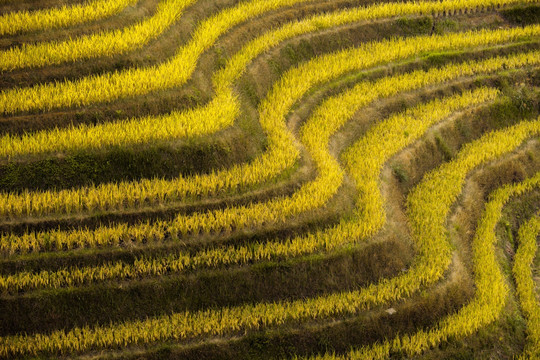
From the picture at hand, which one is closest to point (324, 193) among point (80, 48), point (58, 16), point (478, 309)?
point (478, 309)

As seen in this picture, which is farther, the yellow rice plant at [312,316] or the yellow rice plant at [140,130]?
the yellow rice plant at [140,130]

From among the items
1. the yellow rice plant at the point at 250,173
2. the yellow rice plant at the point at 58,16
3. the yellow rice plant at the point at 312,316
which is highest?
the yellow rice plant at the point at 58,16

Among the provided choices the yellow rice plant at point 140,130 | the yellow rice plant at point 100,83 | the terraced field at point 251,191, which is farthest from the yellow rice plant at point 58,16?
the yellow rice plant at point 140,130

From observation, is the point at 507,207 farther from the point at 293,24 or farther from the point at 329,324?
the point at 293,24

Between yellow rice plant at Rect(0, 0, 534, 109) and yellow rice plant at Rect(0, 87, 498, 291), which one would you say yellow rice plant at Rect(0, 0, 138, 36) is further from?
yellow rice plant at Rect(0, 87, 498, 291)

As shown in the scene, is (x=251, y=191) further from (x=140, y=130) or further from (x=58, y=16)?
(x=58, y=16)

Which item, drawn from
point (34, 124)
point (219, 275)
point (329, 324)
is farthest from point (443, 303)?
point (34, 124)

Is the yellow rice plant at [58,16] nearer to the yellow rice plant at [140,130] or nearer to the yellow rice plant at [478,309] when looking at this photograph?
the yellow rice plant at [140,130]
